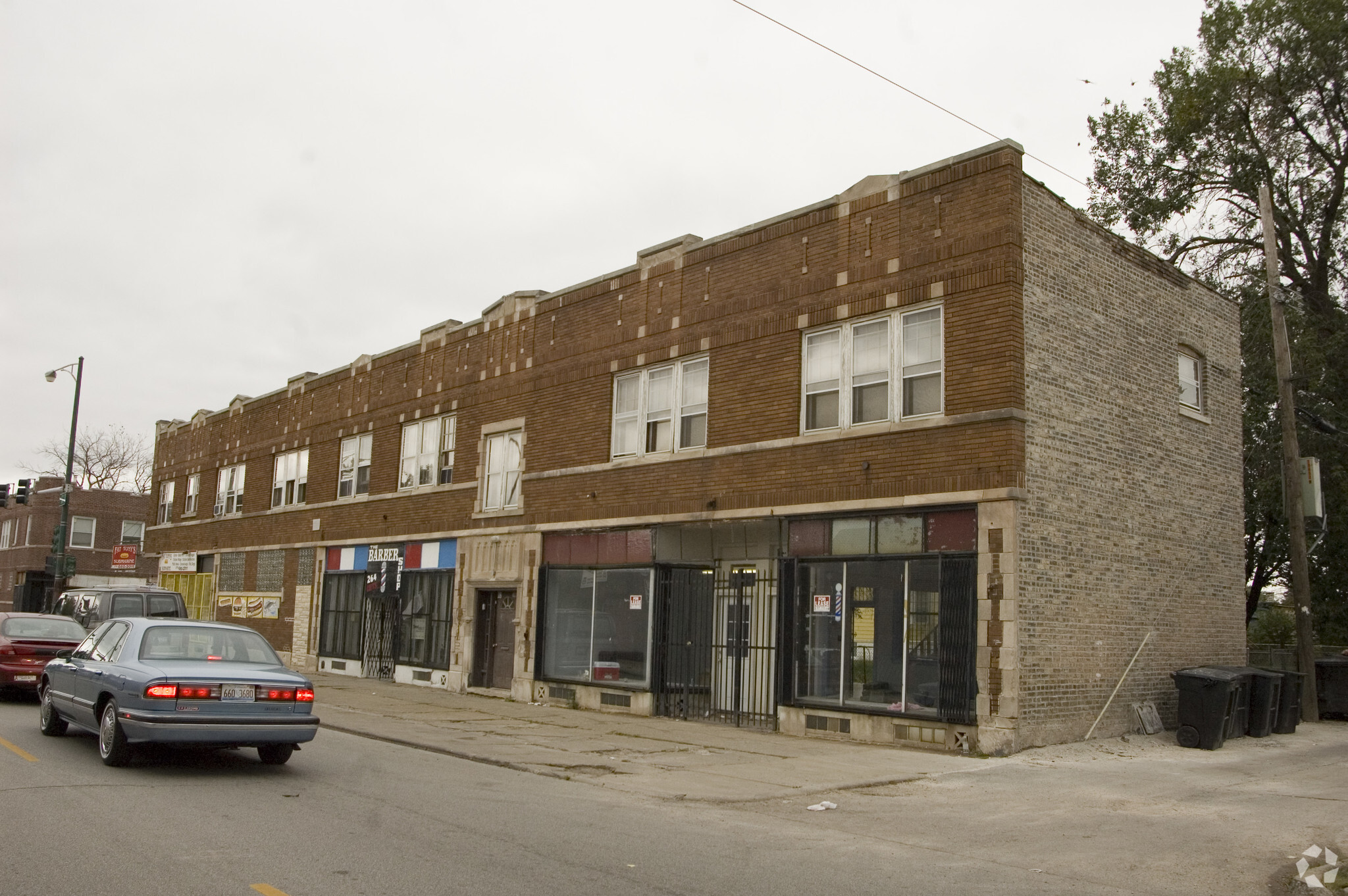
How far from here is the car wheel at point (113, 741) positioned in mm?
10203

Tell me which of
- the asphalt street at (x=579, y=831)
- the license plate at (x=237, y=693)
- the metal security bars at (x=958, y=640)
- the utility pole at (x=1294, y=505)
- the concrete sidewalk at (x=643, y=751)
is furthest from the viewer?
the utility pole at (x=1294, y=505)

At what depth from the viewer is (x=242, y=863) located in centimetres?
683

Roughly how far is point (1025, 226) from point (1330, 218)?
18.1 m

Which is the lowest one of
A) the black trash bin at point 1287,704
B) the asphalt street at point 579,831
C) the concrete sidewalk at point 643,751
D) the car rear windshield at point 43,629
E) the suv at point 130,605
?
the concrete sidewalk at point 643,751

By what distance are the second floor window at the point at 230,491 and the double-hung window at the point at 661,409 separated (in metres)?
18.2

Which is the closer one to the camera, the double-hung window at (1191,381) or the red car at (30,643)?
the red car at (30,643)

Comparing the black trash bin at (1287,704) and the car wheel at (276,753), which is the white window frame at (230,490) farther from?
the black trash bin at (1287,704)

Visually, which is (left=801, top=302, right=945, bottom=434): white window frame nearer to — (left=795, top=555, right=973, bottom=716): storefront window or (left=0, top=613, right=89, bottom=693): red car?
(left=795, top=555, right=973, bottom=716): storefront window

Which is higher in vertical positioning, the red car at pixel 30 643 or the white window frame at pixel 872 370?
the white window frame at pixel 872 370

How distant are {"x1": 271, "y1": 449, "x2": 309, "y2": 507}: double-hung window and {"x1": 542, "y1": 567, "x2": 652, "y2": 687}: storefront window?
12.3 meters

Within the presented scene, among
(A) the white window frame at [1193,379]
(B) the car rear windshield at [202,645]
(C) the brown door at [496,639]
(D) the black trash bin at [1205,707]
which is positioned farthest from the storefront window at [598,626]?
(A) the white window frame at [1193,379]

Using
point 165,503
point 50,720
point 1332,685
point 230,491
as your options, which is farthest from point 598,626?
point 165,503

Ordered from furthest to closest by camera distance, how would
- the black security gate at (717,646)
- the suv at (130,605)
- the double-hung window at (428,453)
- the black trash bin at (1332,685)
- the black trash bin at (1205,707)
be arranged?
the double-hung window at (428,453), the suv at (130,605), the black trash bin at (1332,685), the black security gate at (717,646), the black trash bin at (1205,707)

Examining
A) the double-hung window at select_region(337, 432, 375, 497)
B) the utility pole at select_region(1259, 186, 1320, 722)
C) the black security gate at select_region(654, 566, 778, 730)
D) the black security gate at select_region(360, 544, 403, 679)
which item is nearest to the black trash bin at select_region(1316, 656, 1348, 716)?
the utility pole at select_region(1259, 186, 1320, 722)
